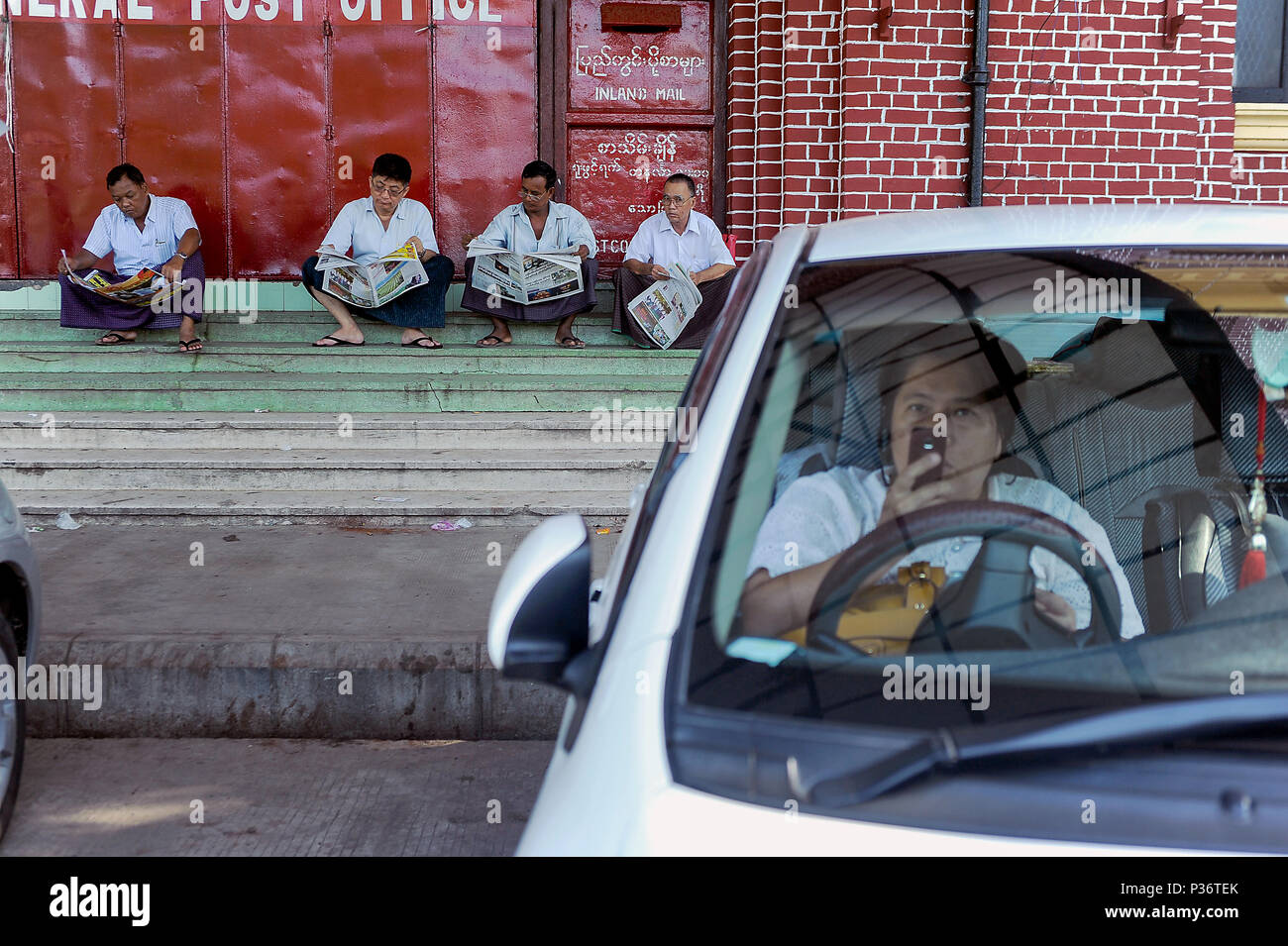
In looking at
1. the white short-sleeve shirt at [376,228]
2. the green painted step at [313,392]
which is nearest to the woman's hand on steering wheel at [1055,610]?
the green painted step at [313,392]

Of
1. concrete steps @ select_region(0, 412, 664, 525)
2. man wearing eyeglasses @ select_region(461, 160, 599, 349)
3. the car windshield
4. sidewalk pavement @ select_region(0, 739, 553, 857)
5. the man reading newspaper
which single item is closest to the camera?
the car windshield

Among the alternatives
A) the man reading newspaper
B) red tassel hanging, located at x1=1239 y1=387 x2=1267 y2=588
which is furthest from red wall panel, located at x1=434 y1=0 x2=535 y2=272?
red tassel hanging, located at x1=1239 y1=387 x2=1267 y2=588

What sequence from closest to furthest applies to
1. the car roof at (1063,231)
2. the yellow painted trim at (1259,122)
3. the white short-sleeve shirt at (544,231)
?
the car roof at (1063,231), the yellow painted trim at (1259,122), the white short-sleeve shirt at (544,231)

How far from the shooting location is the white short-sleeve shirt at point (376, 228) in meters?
8.50

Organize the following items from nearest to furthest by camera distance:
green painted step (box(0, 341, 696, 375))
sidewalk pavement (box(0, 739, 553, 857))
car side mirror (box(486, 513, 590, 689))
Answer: car side mirror (box(486, 513, 590, 689)) → sidewalk pavement (box(0, 739, 553, 857)) → green painted step (box(0, 341, 696, 375))

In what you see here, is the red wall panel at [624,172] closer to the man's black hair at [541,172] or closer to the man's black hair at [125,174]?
the man's black hair at [541,172]

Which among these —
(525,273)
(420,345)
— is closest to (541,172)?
(525,273)

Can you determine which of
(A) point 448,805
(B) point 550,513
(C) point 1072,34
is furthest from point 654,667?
(C) point 1072,34

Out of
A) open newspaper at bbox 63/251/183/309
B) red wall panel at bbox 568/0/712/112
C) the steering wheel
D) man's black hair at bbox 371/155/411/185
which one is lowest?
the steering wheel

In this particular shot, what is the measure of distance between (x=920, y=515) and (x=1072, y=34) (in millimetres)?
7304

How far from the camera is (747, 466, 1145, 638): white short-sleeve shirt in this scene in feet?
5.35

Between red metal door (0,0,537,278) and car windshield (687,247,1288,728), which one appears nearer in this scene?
car windshield (687,247,1288,728)

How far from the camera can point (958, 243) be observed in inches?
72.1

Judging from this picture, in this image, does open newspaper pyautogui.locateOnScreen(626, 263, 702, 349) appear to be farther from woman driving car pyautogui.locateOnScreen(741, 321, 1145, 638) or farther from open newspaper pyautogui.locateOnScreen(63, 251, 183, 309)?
woman driving car pyautogui.locateOnScreen(741, 321, 1145, 638)
